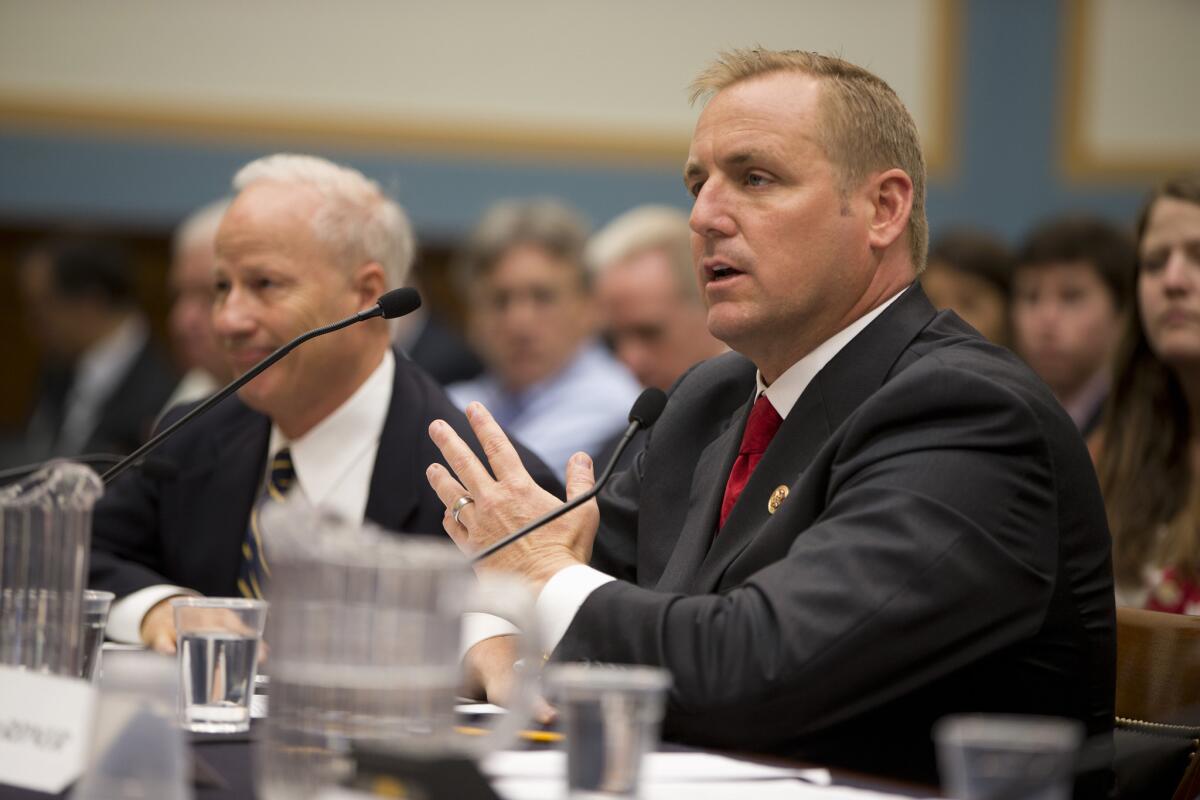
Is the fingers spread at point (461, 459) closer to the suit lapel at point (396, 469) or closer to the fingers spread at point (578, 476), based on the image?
the fingers spread at point (578, 476)

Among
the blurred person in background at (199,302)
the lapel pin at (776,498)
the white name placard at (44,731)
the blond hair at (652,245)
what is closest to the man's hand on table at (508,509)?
the lapel pin at (776,498)

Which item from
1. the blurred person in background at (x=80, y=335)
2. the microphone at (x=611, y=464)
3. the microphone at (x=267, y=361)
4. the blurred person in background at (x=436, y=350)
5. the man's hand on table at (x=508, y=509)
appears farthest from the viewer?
the blurred person in background at (x=80, y=335)

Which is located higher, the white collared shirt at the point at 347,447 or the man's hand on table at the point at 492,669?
the white collared shirt at the point at 347,447

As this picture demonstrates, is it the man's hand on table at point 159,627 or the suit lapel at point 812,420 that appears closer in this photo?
the suit lapel at point 812,420

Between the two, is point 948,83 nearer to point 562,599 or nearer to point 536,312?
point 536,312

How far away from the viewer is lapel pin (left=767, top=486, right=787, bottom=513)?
1.90 meters

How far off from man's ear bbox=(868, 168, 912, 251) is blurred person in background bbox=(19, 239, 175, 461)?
446 centimetres

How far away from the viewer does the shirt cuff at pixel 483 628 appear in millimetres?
1997

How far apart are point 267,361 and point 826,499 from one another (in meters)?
0.78

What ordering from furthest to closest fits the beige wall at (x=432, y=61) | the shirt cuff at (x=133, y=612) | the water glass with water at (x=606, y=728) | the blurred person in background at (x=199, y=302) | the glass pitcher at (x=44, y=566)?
→ the beige wall at (x=432, y=61) → the blurred person in background at (x=199, y=302) → the shirt cuff at (x=133, y=612) → the glass pitcher at (x=44, y=566) → the water glass with water at (x=606, y=728)


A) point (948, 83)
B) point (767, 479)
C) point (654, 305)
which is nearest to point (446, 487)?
point (767, 479)

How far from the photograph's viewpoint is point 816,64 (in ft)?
6.82

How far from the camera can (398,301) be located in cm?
227

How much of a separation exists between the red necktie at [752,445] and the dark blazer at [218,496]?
0.57 m
